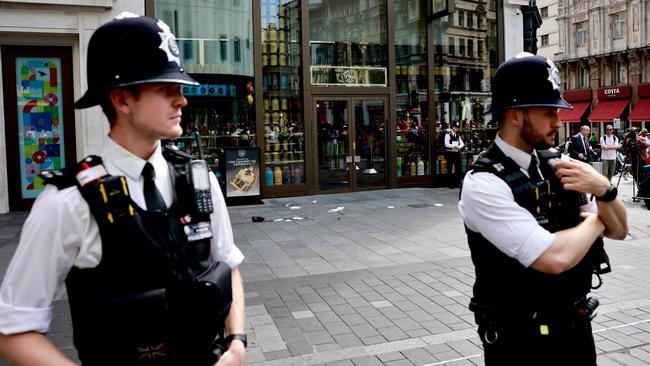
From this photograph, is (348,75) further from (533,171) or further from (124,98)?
(124,98)

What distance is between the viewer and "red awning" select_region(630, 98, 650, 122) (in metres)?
40.2

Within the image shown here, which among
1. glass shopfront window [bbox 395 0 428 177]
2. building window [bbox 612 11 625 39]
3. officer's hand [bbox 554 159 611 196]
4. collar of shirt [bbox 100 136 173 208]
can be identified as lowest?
officer's hand [bbox 554 159 611 196]

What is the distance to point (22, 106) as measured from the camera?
12383 millimetres

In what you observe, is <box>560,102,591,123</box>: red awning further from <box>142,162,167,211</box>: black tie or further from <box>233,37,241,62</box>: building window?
<box>142,162,167,211</box>: black tie

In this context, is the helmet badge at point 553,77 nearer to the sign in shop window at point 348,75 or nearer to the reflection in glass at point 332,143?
the reflection in glass at point 332,143

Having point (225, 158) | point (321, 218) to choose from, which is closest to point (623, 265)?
point (321, 218)

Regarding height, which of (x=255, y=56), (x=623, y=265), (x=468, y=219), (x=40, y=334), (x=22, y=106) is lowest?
(x=623, y=265)

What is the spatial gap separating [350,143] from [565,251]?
13532mm

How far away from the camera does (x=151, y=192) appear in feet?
6.30

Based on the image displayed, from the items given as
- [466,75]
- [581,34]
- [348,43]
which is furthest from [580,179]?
[581,34]

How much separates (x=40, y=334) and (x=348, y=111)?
1424cm

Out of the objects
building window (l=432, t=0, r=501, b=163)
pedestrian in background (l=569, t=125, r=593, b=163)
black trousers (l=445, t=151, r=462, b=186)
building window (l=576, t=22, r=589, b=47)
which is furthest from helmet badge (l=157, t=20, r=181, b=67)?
building window (l=576, t=22, r=589, b=47)

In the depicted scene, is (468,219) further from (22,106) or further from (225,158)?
(22,106)

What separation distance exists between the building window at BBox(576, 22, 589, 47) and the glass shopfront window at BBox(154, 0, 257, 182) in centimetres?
4136
